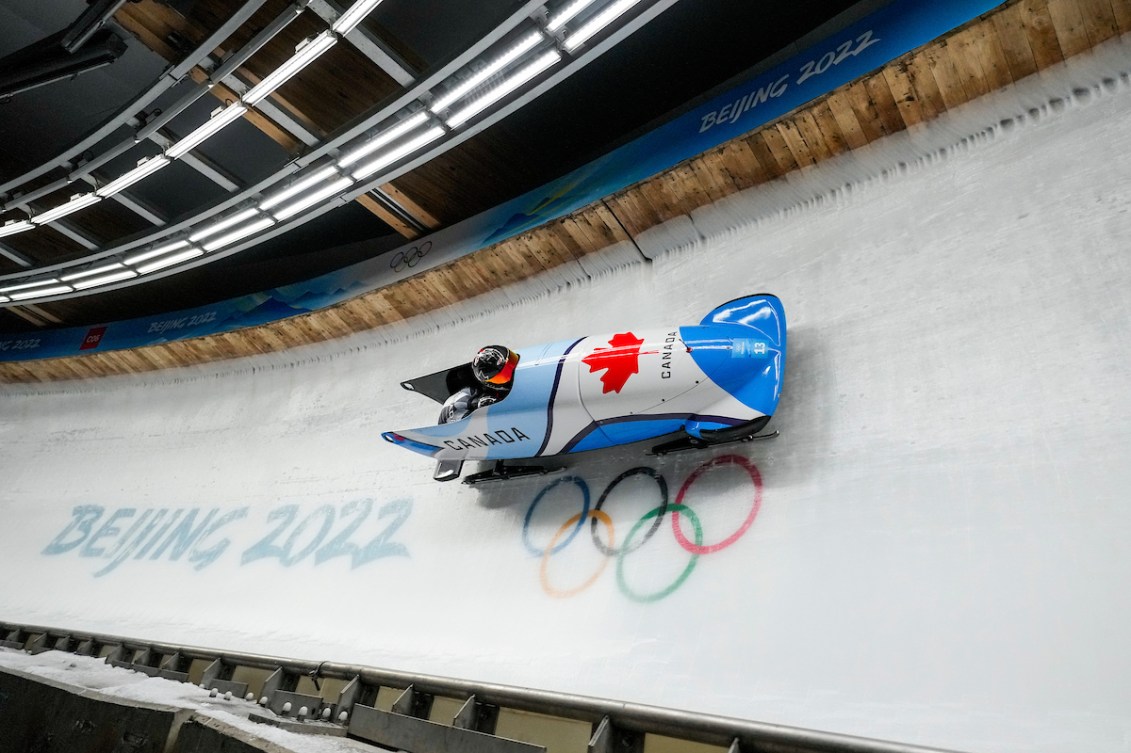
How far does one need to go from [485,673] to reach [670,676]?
994 millimetres

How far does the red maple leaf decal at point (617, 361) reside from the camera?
10.4ft

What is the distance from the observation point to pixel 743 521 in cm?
287

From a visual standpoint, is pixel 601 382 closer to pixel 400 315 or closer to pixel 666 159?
pixel 666 159

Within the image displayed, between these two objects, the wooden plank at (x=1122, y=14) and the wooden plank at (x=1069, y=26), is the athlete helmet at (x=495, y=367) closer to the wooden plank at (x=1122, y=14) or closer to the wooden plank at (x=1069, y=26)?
the wooden plank at (x=1069, y=26)

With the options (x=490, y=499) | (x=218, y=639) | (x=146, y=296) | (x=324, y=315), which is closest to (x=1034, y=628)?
(x=490, y=499)

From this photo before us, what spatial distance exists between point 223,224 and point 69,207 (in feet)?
5.16

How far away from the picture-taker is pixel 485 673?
121 inches

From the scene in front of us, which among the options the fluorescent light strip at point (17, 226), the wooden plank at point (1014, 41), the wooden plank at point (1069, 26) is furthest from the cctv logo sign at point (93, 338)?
the wooden plank at point (1069, 26)

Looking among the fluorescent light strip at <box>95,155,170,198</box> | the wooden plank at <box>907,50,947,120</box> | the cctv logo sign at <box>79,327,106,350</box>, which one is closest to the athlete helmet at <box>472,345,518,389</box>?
the wooden plank at <box>907,50,947,120</box>

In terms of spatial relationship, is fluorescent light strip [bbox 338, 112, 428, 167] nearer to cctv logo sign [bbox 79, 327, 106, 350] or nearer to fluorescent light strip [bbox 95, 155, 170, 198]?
fluorescent light strip [bbox 95, 155, 170, 198]

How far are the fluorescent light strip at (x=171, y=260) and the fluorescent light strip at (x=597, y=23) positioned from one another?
4535mm

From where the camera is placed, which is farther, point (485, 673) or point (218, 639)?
point (218, 639)

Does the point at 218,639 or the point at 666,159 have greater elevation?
the point at 666,159

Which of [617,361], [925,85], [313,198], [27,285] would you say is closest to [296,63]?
[313,198]
